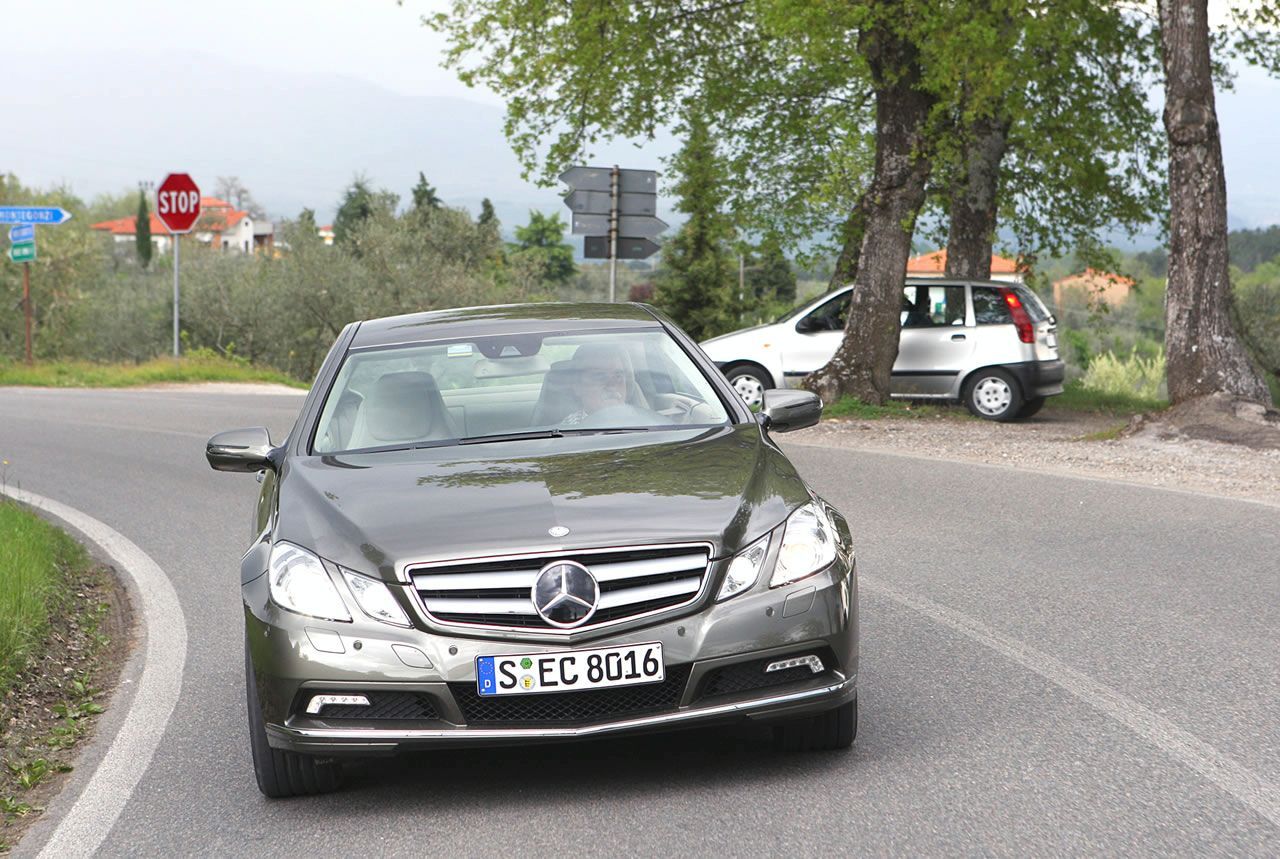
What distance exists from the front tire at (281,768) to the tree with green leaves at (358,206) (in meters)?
57.6

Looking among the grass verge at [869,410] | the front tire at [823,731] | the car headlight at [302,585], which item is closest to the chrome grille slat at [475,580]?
the car headlight at [302,585]

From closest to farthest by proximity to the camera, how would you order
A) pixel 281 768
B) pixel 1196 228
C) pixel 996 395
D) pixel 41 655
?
pixel 281 768, pixel 41 655, pixel 1196 228, pixel 996 395

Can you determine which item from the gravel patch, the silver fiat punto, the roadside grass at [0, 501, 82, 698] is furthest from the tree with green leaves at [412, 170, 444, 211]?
the roadside grass at [0, 501, 82, 698]

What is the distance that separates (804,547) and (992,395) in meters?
16.0

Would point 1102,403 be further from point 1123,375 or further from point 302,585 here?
point 1123,375

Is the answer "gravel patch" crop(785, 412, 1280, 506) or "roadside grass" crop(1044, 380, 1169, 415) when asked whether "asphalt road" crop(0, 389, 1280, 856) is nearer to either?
"gravel patch" crop(785, 412, 1280, 506)

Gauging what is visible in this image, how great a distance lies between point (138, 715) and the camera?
20.3 ft

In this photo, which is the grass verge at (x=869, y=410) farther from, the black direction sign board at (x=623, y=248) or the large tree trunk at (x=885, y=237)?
the black direction sign board at (x=623, y=248)

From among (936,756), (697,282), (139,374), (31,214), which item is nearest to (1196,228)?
(936,756)

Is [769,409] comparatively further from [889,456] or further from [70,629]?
[889,456]

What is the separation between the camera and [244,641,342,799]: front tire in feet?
16.0

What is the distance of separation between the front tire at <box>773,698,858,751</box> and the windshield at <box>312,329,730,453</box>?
1410mm

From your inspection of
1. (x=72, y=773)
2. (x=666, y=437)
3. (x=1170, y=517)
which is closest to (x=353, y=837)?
(x=72, y=773)

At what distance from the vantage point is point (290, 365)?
5888cm
